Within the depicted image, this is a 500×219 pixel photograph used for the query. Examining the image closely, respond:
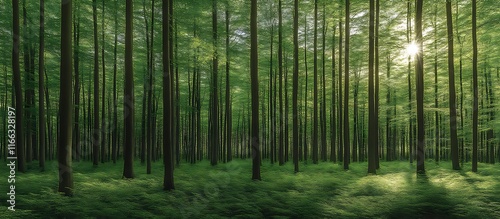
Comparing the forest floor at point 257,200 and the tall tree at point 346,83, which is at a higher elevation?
the tall tree at point 346,83

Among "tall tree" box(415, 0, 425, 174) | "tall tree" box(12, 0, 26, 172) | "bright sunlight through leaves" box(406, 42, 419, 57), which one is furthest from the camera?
"bright sunlight through leaves" box(406, 42, 419, 57)

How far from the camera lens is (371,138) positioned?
16078mm

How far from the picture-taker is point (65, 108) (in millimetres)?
9281

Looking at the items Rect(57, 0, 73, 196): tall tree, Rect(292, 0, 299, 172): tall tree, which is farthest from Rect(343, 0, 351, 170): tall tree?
Rect(57, 0, 73, 196): tall tree

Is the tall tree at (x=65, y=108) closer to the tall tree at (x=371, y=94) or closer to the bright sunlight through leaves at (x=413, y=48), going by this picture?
the tall tree at (x=371, y=94)

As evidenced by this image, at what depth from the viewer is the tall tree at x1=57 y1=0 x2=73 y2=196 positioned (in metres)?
9.21

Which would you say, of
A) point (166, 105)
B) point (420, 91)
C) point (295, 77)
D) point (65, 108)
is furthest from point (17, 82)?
point (420, 91)

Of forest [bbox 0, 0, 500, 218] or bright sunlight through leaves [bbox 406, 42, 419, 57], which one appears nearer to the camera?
forest [bbox 0, 0, 500, 218]

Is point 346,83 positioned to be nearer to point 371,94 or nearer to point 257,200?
point 371,94

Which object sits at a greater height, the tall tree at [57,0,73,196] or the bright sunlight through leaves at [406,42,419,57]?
the bright sunlight through leaves at [406,42,419,57]

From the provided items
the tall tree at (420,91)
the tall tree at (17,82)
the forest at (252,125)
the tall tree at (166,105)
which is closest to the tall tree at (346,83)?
the forest at (252,125)

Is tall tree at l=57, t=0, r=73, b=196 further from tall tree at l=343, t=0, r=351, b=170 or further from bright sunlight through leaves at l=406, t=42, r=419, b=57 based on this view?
bright sunlight through leaves at l=406, t=42, r=419, b=57

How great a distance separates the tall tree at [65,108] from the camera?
30.2ft

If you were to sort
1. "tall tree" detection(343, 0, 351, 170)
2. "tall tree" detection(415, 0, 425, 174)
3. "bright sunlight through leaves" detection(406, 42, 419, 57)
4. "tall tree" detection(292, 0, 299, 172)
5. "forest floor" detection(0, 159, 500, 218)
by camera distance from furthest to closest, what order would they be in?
1. "tall tree" detection(343, 0, 351, 170)
2. "tall tree" detection(292, 0, 299, 172)
3. "bright sunlight through leaves" detection(406, 42, 419, 57)
4. "tall tree" detection(415, 0, 425, 174)
5. "forest floor" detection(0, 159, 500, 218)
